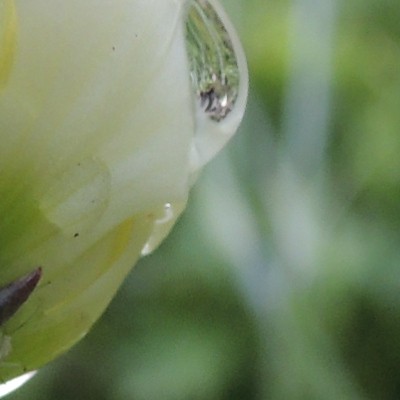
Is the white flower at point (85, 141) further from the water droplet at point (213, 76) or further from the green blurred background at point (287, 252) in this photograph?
the green blurred background at point (287, 252)

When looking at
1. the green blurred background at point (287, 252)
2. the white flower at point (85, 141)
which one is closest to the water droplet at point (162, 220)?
the white flower at point (85, 141)

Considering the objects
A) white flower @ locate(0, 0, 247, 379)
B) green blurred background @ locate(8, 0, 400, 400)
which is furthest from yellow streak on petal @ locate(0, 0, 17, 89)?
green blurred background @ locate(8, 0, 400, 400)

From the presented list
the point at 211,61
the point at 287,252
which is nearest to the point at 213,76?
the point at 211,61

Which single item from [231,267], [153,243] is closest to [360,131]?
[231,267]

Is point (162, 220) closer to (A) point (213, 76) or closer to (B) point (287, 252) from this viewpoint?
(A) point (213, 76)

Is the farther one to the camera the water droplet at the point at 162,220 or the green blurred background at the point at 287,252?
the green blurred background at the point at 287,252

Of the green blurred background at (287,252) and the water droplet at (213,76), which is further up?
the water droplet at (213,76)

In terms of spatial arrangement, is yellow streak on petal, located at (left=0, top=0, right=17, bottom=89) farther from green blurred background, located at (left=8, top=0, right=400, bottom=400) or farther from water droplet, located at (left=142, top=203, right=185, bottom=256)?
green blurred background, located at (left=8, top=0, right=400, bottom=400)

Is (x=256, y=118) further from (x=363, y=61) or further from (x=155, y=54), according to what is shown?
(x=155, y=54)
